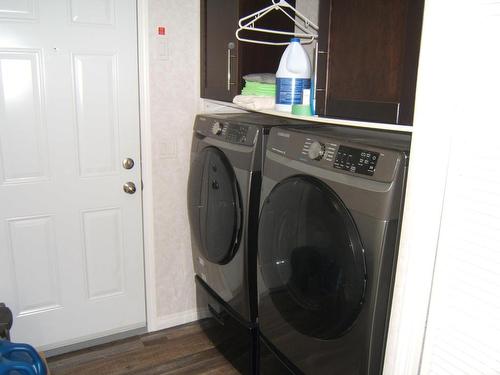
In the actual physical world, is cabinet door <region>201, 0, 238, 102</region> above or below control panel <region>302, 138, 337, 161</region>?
above

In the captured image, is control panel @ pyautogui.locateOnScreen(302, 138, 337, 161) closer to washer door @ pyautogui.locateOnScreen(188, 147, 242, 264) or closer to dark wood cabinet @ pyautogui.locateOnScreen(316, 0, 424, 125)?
dark wood cabinet @ pyautogui.locateOnScreen(316, 0, 424, 125)

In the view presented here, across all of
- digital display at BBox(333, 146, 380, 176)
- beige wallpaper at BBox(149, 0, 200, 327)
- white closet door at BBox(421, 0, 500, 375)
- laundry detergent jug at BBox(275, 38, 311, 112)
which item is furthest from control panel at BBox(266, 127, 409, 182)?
beige wallpaper at BBox(149, 0, 200, 327)

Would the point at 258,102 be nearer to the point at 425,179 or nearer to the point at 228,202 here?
the point at 228,202

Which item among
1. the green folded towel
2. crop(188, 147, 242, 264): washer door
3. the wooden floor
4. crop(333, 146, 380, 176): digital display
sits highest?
the green folded towel

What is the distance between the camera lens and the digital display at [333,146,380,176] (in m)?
1.19

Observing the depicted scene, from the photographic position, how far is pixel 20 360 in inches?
67.1

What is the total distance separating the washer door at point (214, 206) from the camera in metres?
1.89

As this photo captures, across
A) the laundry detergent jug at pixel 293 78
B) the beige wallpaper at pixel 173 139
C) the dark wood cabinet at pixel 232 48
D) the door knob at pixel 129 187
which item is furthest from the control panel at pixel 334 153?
the door knob at pixel 129 187

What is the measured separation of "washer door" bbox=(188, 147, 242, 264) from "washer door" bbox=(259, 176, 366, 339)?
245 millimetres

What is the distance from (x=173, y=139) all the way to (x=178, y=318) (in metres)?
1.10

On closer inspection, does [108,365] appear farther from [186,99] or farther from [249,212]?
[186,99]

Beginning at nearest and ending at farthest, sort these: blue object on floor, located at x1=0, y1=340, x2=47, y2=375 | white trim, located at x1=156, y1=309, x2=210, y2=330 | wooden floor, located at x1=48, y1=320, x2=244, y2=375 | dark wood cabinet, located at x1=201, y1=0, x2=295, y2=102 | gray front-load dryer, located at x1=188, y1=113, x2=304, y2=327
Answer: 1. blue object on floor, located at x1=0, y1=340, x2=47, y2=375
2. gray front-load dryer, located at x1=188, y1=113, x2=304, y2=327
3. dark wood cabinet, located at x1=201, y1=0, x2=295, y2=102
4. wooden floor, located at x1=48, y1=320, x2=244, y2=375
5. white trim, located at x1=156, y1=309, x2=210, y2=330

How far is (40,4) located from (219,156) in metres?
1.10

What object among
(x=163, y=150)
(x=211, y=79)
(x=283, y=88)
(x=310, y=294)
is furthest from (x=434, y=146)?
(x=163, y=150)
